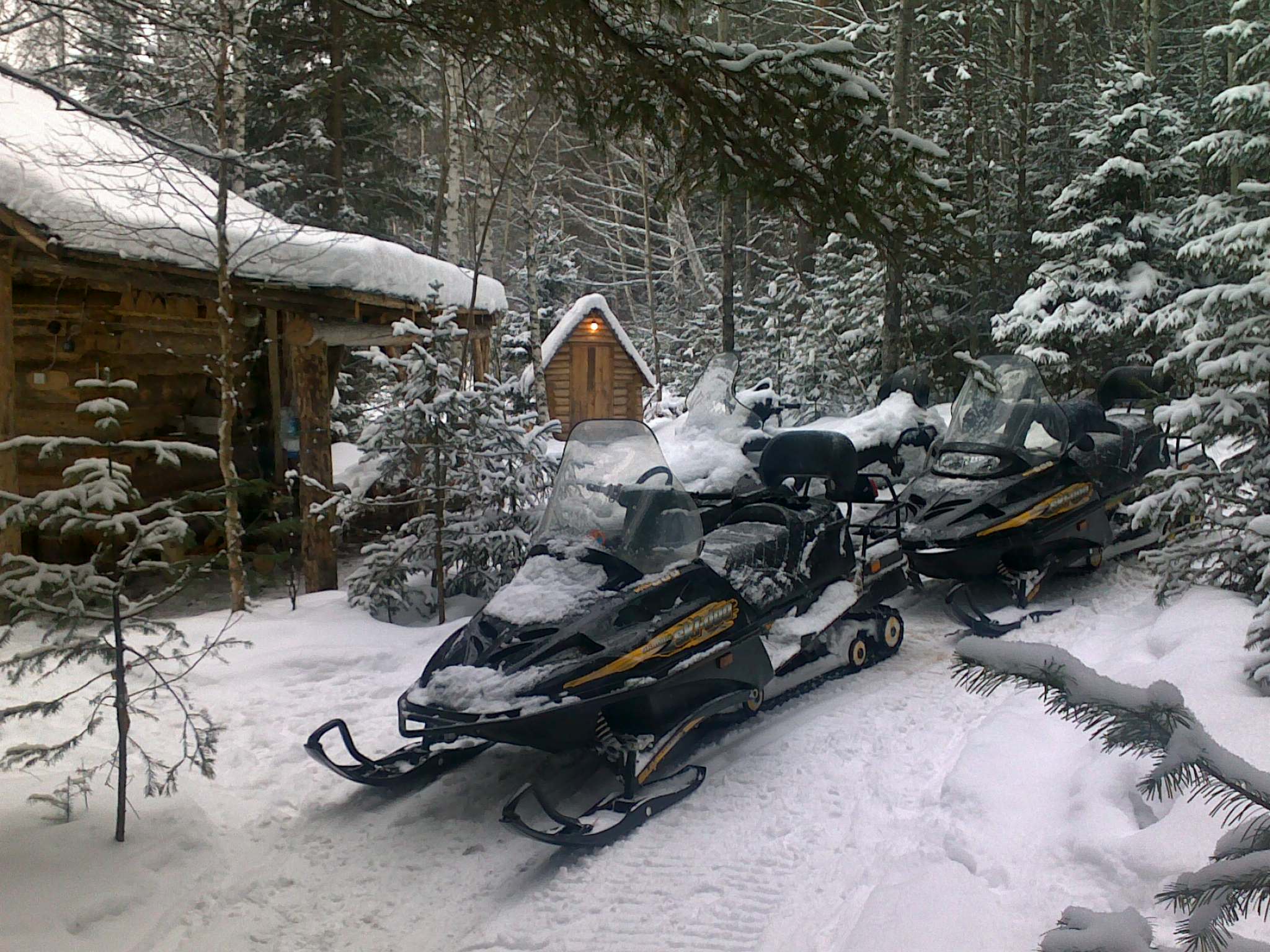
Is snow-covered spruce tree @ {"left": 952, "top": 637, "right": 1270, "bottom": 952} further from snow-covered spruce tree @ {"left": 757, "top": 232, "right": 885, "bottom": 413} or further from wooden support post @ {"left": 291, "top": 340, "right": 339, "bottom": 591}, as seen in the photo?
snow-covered spruce tree @ {"left": 757, "top": 232, "right": 885, "bottom": 413}

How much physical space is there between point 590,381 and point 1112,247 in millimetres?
10962

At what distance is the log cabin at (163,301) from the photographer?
6.15 metres

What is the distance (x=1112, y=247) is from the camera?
40.1 feet

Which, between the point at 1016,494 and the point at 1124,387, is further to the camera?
the point at 1124,387

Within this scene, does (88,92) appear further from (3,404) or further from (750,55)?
(750,55)

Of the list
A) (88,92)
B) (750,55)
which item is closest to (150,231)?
(750,55)

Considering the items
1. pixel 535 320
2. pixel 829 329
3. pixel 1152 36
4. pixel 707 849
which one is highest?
pixel 1152 36

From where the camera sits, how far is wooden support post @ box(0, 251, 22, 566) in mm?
6086

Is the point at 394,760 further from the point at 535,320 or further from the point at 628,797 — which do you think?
the point at 535,320

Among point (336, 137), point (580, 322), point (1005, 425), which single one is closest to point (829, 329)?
point (580, 322)

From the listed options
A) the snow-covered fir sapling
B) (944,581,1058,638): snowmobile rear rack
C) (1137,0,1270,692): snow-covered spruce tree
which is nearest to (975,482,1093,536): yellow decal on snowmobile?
(944,581,1058,638): snowmobile rear rack

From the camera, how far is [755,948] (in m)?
2.78

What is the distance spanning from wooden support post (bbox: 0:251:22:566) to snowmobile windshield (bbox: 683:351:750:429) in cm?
560

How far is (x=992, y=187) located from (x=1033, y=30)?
273cm
